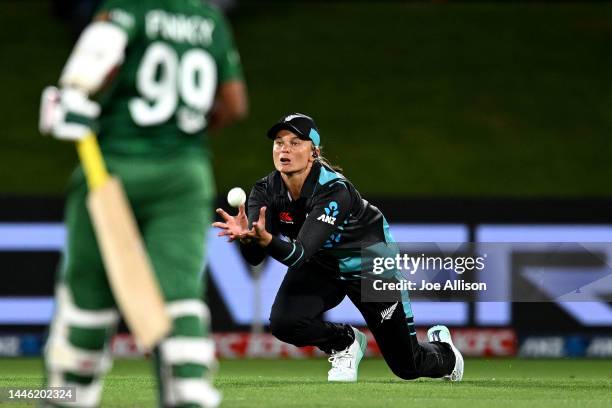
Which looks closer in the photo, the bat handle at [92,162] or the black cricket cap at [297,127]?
the bat handle at [92,162]

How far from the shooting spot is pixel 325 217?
8.15 metres

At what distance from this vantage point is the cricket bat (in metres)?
4.59

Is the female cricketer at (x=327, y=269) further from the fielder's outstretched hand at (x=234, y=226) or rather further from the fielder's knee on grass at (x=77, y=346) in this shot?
the fielder's knee on grass at (x=77, y=346)

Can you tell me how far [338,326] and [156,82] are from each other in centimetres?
401

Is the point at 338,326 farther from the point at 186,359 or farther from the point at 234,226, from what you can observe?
the point at 186,359

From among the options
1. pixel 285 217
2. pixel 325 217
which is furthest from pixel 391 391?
pixel 285 217

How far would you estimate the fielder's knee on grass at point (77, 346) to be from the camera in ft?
16.3

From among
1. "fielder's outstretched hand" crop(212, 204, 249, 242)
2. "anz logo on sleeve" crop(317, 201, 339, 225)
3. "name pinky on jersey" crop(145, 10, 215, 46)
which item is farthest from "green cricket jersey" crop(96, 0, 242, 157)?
→ "anz logo on sleeve" crop(317, 201, 339, 225)

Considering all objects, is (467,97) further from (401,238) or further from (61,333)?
(61,333)

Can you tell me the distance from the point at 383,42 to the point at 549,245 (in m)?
8.49

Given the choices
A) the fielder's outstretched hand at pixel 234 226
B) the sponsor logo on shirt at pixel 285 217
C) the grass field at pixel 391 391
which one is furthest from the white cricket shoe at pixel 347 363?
the fielder's outstretched hand at pixel 234 226

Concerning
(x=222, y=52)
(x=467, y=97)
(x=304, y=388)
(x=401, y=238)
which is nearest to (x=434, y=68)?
(x=467, y=97)

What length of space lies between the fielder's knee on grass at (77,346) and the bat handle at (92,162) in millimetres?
480
